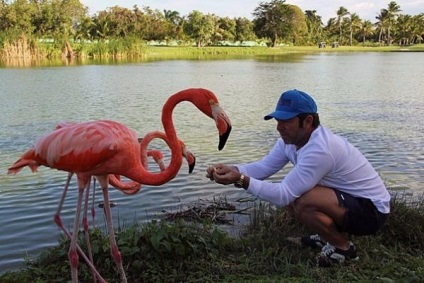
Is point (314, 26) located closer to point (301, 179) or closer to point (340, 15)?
point (340, 15)

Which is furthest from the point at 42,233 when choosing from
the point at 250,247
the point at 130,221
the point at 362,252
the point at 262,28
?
the point at 262,28

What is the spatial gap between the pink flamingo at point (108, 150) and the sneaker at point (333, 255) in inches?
52.8

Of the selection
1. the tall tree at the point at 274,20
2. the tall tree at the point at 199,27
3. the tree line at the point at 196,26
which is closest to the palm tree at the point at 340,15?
the tree line at the point at 196,26

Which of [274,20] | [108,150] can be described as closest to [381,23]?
[274,20]

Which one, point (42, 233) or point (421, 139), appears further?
point (421, 139)

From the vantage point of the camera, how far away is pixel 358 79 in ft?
88.9

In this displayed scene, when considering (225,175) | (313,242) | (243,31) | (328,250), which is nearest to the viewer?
(225,175)

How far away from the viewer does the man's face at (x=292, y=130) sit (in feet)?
13.1

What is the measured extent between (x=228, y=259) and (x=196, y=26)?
78.7 m

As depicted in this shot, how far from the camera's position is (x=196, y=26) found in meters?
80.3

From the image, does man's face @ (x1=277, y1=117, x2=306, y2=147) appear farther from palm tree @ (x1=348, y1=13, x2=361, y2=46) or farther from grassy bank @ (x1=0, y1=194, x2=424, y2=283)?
palm tree @ (x1=348, y1=13, x2=361, y2=46)

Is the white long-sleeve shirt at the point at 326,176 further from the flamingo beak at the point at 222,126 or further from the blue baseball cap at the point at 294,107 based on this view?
the flamingo beak at the point at 222,126

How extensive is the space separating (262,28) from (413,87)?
80836 mm

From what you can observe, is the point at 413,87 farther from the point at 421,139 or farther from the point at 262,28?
the point at 262,28
